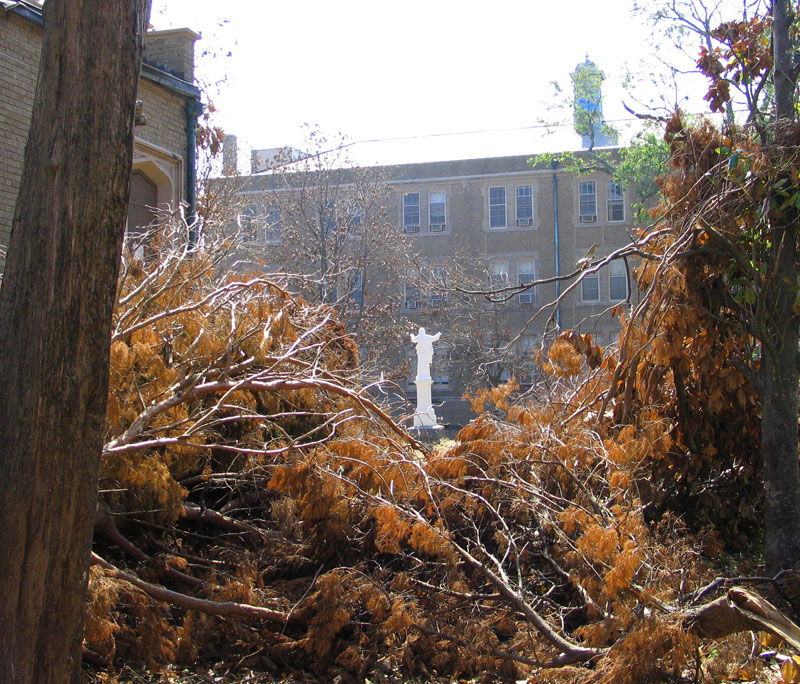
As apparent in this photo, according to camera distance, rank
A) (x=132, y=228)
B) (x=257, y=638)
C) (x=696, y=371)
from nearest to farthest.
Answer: (x=257, y=638)
(x=696, y=371)
(x=132, y=228)

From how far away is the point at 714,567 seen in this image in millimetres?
6387

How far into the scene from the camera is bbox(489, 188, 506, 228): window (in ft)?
102

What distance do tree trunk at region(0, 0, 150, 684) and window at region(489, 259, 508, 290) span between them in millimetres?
22766

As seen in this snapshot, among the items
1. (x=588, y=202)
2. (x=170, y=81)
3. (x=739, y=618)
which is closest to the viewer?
(x=739, y=618)

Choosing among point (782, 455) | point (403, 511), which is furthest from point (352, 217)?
point (403, 511)

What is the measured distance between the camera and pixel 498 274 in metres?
29.1

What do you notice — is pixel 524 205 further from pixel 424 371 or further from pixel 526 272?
pixel 424 371

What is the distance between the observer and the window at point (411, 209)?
3119 cm

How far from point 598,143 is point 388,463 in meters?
30.4

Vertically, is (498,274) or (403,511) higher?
(498,274)

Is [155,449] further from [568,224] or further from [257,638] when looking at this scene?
[568,224]

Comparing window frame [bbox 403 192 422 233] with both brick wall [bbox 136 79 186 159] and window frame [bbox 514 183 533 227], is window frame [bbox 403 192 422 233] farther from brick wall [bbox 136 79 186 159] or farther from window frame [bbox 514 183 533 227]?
brick wall [bbox 136 79 186 159]

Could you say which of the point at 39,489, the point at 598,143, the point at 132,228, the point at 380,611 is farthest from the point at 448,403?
the point at 39,489

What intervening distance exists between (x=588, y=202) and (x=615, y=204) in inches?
40.5
